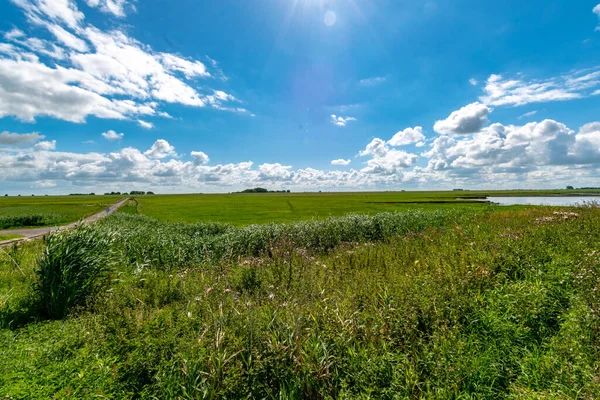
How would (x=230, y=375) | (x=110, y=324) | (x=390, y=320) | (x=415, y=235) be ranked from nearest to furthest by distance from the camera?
(x=230, y=375) → (x=390, y=320) → (x=110, y=324) → (x=415, y=235)

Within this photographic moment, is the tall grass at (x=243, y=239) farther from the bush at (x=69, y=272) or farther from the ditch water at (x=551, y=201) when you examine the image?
the ditch water at (x=551, y=201)

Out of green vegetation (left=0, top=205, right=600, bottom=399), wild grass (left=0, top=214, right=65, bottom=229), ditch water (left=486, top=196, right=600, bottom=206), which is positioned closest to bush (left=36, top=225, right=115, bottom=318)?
green vegetation (left=0, top=205, right=600, bottom=399)

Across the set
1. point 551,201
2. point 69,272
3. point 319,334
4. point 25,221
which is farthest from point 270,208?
point 551,201

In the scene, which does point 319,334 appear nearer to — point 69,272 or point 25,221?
point 69,272

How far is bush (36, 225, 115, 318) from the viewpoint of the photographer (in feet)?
21.6

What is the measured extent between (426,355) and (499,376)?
1067 mm

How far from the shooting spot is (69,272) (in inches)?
270

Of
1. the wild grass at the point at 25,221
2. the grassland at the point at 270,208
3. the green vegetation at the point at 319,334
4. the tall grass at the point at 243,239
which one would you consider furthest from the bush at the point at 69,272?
the wild grass at the point at 25,221

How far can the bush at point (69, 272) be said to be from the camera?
6574 millimetres

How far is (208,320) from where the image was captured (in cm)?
469

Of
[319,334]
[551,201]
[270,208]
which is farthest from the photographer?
[551,201]

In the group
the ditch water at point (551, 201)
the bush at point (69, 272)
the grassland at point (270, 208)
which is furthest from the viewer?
the grassland at point (270, 208)

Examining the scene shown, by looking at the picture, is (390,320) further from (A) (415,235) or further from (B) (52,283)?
(A) (415,235)

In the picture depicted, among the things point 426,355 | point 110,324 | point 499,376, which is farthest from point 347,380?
point 110,324
